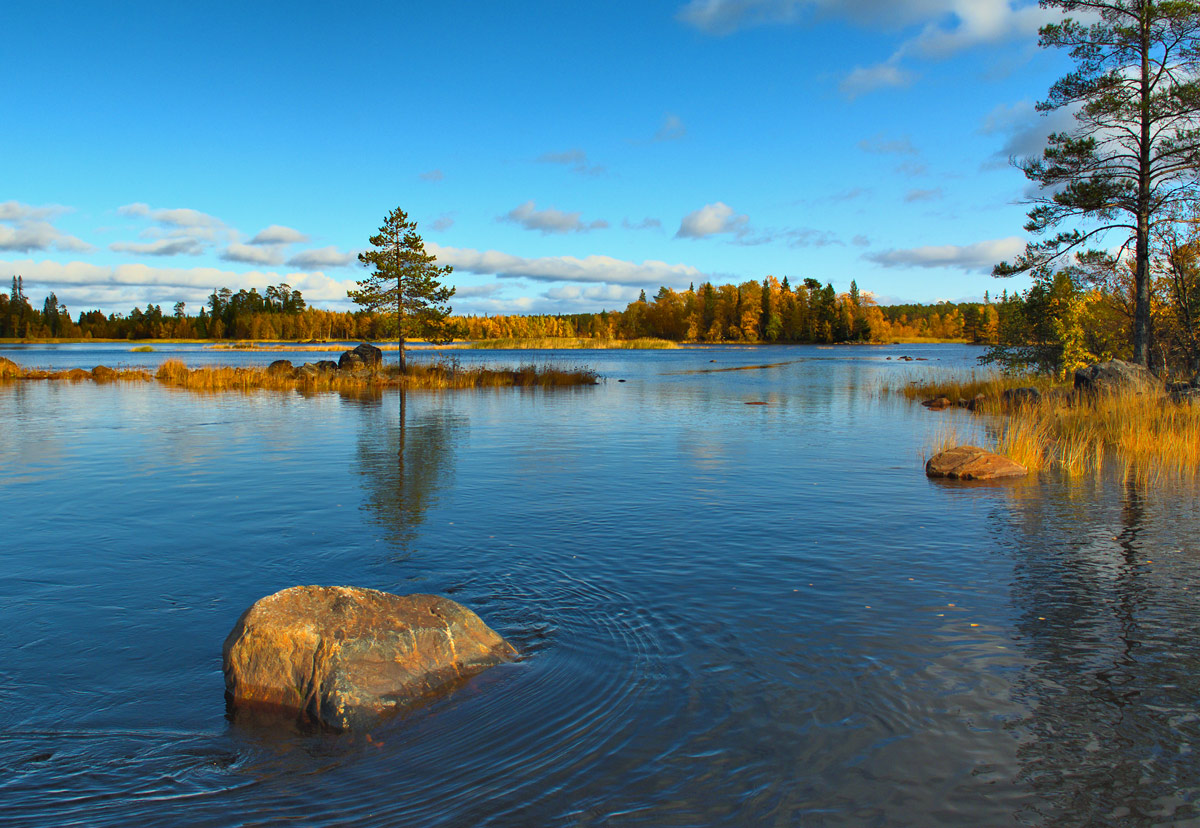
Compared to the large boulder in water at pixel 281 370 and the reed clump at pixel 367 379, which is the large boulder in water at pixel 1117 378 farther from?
the large boulder in water at pixel 281 370

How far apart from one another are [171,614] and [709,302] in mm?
166405

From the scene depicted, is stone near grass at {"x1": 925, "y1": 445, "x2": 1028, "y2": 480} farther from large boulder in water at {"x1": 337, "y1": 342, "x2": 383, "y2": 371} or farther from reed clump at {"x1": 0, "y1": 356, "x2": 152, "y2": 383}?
reed clump at {"x1": 0, "y1": 356, "x2": 152, "y2": 383}

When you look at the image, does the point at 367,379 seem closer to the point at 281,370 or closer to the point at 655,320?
the point at 281,370

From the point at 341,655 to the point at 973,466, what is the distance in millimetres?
13373

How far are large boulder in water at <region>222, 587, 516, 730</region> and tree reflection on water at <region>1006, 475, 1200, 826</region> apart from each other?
4234 mm

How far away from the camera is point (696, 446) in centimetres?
2003

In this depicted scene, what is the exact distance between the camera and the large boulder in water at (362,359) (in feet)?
149

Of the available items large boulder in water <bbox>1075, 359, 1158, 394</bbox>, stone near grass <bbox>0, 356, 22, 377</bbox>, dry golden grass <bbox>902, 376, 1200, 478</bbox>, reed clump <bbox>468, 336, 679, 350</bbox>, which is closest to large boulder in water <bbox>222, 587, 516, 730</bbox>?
dry golden grass <bbox>902, 376, 1200, 478</bbox>

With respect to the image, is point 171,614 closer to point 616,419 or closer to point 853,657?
point 853,657

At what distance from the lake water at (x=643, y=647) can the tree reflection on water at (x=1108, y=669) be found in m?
0.03

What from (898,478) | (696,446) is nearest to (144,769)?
(898,478)

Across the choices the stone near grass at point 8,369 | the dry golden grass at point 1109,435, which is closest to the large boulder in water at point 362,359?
the stone near grass at point 8,369

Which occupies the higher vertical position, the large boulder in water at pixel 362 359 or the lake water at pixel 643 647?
the large boulder in water at pixel 362 359

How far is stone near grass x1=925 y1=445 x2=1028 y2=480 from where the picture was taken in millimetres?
14883
